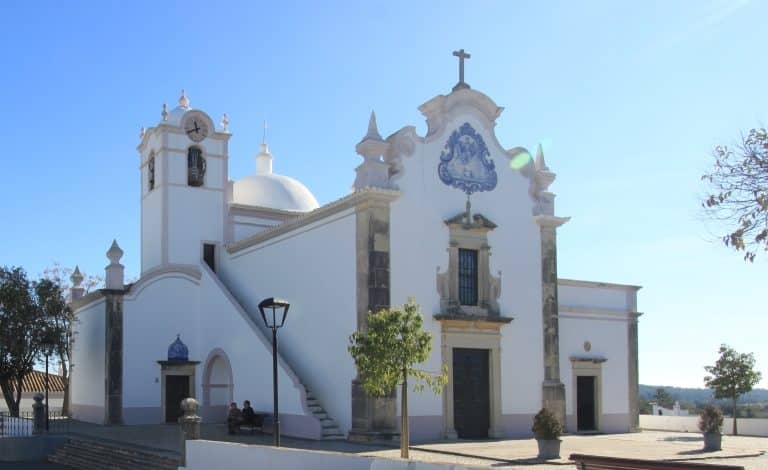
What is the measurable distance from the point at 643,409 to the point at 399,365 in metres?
36.0

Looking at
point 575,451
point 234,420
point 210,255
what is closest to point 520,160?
point 575,451

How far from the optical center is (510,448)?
20.3 m

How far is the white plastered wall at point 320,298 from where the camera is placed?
22609 mm

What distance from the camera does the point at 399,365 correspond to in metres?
17.9

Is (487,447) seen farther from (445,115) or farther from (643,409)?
(643,409)

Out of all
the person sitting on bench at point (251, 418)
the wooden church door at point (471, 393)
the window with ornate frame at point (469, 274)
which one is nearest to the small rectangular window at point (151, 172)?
the person sitting on bench at point (251, 418)

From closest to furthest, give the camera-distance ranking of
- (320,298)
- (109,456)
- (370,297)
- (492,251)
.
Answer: (109,456) → (370,297) → (320,298) → (492,251)

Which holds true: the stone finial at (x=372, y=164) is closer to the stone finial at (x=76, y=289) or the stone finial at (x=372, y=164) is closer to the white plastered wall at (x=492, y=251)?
the white plastered wall at (x=492, y=251)

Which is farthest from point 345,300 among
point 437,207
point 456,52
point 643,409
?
point 643,409

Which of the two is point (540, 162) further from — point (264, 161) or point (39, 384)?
point (39, 384)

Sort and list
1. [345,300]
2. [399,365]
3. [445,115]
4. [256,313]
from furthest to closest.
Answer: [256,313] → [445,115] → [345,300] → [399,365]

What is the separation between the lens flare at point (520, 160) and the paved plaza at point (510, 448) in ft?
25.6

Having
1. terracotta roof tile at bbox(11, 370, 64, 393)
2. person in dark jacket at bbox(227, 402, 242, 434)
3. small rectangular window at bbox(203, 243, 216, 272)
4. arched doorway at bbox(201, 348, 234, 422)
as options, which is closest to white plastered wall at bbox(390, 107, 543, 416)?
person in dark jacket at bbox(227, 402, 242, 434)

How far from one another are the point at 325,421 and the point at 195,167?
13161 mm
